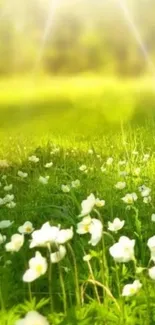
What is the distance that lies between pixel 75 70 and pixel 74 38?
17 cm

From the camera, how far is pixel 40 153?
354 cm

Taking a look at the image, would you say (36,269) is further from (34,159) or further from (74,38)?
(74,38)

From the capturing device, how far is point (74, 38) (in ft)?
11.7

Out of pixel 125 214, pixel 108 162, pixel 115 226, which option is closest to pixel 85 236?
pixel 125 214

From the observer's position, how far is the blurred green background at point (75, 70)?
355 centimetres

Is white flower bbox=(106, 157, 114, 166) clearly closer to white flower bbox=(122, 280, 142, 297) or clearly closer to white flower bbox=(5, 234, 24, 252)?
white flower bbox=(5, 234, 24, 252)

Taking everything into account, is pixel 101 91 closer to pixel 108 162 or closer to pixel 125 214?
pixel 108 162

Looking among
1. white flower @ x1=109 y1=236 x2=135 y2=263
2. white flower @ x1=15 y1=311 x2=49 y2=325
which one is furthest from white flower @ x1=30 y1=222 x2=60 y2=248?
white flower @ x1=15 y1=311 x2=49 y2=325

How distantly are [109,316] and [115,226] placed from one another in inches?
16.4

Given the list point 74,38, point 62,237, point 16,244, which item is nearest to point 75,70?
point 74,38

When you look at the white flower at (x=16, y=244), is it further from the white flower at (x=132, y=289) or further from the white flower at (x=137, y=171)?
the white flower at (x=137, y=171)

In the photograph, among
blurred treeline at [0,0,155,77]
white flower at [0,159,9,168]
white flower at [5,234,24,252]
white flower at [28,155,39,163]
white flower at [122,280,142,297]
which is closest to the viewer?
white flower at [122,280,142,297]

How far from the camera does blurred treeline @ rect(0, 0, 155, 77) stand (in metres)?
3.56

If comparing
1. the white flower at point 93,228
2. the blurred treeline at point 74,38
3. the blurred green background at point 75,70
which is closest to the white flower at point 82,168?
the blurred green background at point 75,70
